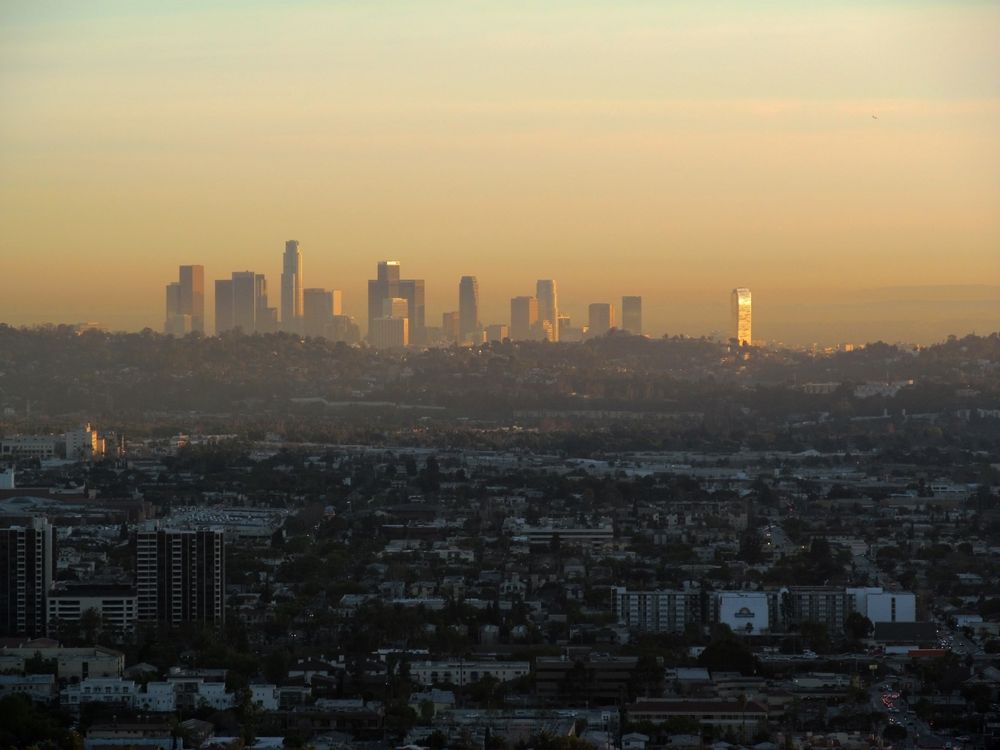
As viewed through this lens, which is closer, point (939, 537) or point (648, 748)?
point (648, 748)

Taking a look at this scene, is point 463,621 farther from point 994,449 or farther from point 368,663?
point 994,449

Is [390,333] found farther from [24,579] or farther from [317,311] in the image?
[24,579]

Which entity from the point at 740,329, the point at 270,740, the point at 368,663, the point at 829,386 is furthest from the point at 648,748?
the point at 740,329

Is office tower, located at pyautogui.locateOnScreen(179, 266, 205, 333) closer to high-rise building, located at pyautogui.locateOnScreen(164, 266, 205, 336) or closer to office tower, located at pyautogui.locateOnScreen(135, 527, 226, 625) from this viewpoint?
high-rise building, located at pyautogui.locateOnScreen(164, 266, 205, 336)

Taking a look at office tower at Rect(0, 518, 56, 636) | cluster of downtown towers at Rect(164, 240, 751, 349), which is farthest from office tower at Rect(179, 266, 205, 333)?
office tower at Rect(0, 518, 56, 636)

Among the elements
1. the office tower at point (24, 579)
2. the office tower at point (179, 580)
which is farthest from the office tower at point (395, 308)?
the office tower at point (179, 580)

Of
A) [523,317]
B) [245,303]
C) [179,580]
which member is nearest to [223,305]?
[245,303]

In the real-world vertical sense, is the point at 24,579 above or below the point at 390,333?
below
